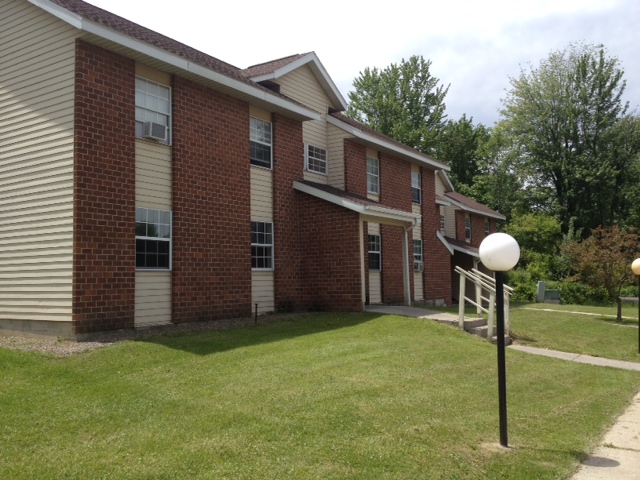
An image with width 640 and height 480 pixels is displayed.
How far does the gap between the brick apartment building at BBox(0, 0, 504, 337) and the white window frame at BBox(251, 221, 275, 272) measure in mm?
39

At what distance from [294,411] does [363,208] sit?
929 cm

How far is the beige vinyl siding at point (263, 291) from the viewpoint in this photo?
48.3 feet

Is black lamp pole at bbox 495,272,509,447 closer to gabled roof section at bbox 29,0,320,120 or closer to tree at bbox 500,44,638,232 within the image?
gabled roof section at bbox 29,0,320,120

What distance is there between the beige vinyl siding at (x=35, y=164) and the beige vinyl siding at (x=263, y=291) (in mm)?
5214

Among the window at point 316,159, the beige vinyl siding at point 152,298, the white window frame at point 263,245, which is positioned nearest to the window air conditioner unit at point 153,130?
the beige vinyl siding at point 152,298

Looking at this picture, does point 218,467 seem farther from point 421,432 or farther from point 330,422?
point 421,432

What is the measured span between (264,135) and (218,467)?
11.9 meters

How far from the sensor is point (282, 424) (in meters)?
5.62

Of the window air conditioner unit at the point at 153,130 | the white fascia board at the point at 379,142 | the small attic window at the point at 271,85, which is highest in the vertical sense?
the small attic window at the point at 271,85

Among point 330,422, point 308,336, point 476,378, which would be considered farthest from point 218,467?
point 308,336

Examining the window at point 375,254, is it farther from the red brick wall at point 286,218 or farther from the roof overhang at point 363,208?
the red brick wall at point 286,218

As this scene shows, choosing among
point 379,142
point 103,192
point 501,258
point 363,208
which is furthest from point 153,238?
point 379,142

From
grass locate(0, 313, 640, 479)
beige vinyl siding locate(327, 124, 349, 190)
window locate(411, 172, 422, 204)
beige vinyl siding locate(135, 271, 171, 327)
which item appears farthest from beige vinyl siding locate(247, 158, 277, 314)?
→ window locate(411, 172, 422, 204)

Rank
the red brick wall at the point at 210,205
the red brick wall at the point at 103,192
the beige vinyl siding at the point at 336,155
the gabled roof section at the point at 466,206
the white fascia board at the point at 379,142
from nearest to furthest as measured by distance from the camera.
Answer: the red brick wall at the point at 103,192 → the red brick wall at the point at 210,205 → the white fascia board at the point at 379,142 → the beige vinyl siding at the point at 336,155 → the gabled roof section at the point at 466,206
